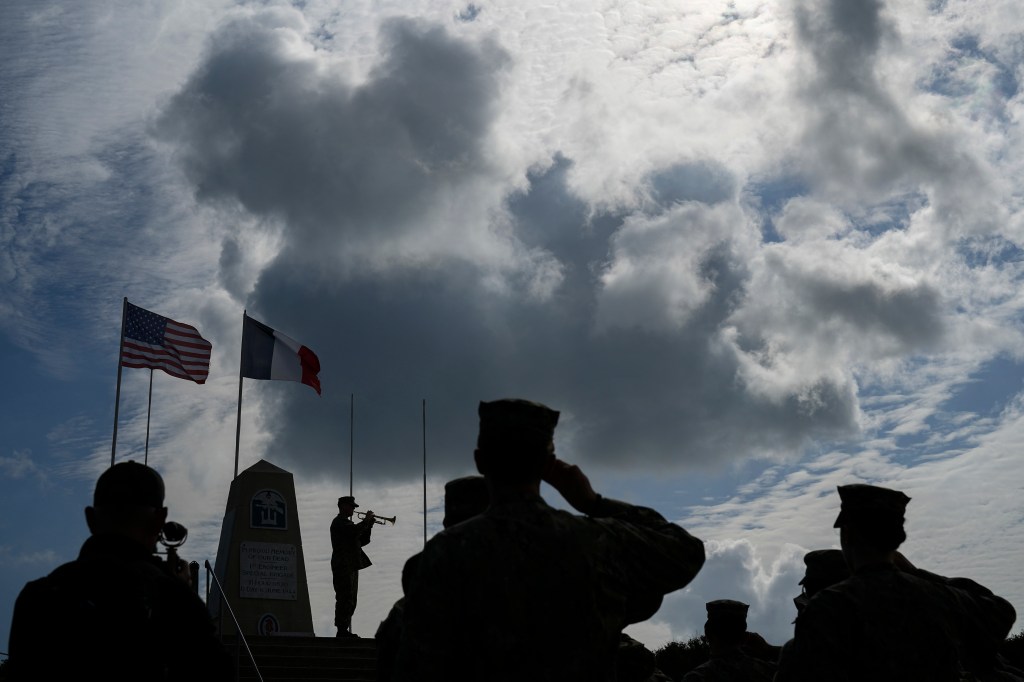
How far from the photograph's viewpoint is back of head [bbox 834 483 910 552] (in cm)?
392

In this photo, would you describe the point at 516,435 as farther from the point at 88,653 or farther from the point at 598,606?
the point at 88,653

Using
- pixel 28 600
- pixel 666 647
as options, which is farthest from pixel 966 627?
pixel 666 647

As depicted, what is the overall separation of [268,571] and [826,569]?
1721 centimetres

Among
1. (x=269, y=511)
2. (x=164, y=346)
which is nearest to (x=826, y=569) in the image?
(x=164, y=346)

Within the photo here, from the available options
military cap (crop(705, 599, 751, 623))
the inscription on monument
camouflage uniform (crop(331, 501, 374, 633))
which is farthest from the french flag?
military cap (crop(705, 599, 751, 623))

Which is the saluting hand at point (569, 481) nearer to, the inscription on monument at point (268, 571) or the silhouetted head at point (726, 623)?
the silhouetted head at point (726, 623)

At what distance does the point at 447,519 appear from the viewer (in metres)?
3.95

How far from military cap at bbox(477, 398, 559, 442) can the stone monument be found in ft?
58.3

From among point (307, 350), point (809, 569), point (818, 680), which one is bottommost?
point (818, 680)

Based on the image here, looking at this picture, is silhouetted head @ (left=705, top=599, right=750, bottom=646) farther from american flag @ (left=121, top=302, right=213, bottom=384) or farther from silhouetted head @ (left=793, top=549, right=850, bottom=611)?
american flag @ (left=121, top=302, right=213, bottom=384)

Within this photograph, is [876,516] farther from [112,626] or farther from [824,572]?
[112,626]

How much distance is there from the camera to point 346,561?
61.8 ft

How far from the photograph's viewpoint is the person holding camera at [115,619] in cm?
290

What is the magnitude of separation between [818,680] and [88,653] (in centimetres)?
236
